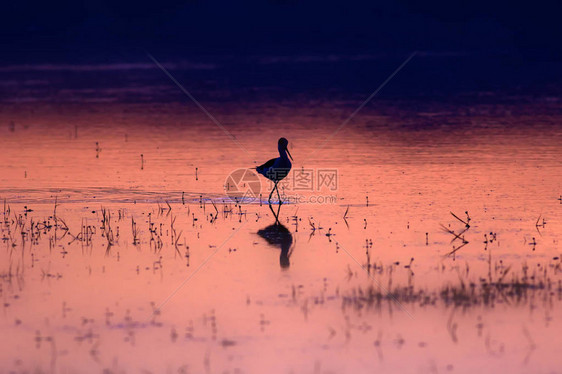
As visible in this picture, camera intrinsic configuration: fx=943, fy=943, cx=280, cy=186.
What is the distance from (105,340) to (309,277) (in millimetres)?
2892

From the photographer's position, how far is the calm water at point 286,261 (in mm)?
7977

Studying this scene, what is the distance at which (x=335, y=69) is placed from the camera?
49.9 meters

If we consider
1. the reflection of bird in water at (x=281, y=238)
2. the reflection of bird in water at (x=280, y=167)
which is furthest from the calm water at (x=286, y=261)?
the reflection of bird in water at (x=280, y=167)

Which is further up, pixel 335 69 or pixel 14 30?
pixel 14 30

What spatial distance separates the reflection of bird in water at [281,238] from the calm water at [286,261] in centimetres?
4

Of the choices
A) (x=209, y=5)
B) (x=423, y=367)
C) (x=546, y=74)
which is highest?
(x=209, y=5)

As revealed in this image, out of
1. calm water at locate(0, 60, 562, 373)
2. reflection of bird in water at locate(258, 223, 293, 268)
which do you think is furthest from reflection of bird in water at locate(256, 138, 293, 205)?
reflection of bird in water at locate(258, 223, 293, 268)

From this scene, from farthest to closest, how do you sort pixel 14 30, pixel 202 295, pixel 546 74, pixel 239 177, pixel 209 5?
pixel 209 5, pixel 14 30, pixel 546 74, pixel 239 177, pixel 202 295

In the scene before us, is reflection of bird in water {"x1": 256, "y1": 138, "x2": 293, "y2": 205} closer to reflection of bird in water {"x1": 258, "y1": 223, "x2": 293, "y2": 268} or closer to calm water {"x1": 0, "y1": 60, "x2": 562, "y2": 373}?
calm water {"x1": 0, "y1": 60, "x2": 562, "y2": 373}

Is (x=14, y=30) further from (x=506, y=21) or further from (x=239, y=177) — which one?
(x=239, y=177)

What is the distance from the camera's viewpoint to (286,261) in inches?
441

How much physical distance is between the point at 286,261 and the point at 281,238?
4.69ft

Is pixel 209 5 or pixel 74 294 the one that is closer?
pixel 74 294

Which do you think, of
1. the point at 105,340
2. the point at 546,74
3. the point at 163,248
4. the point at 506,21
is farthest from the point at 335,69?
the point at 105,340
